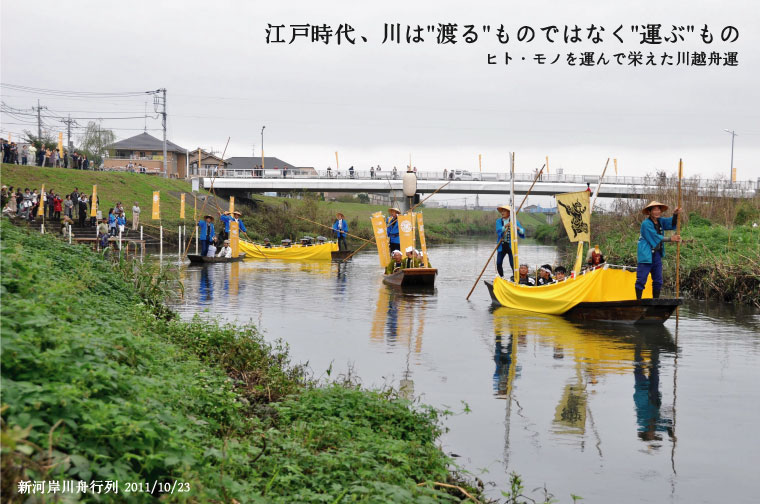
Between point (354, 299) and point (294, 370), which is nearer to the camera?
point (294, 370)

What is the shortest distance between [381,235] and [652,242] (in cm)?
1229

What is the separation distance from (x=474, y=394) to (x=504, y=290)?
29.4 ft

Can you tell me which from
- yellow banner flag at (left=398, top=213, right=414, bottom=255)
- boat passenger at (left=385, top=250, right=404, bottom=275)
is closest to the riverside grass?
boat passenger at (left=385, top=250, right=404, bottom=275)

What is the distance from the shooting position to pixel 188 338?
10.2 m

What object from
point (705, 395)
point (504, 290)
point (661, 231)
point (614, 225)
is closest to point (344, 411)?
point (705, 395)

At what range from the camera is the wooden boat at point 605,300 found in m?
14.8

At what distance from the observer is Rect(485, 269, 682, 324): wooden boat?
14.8m

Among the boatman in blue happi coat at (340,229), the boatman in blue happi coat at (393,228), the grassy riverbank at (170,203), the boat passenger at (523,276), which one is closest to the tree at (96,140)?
the grassy riverbank at (170,203)

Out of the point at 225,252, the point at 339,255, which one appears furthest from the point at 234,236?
the point at 339,255

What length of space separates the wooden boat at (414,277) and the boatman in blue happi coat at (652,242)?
8.30 meters

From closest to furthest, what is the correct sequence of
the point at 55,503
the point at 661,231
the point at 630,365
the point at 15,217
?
the point at 55,503
the point at 630,365
the point at 661,231
the point at 15,217

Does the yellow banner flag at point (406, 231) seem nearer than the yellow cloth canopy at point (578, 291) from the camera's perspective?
No

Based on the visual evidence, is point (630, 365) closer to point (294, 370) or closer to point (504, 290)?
point (294, 370)

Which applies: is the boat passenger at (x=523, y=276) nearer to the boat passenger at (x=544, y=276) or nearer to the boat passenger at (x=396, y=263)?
the boat passenger at (x=544, y=276)
